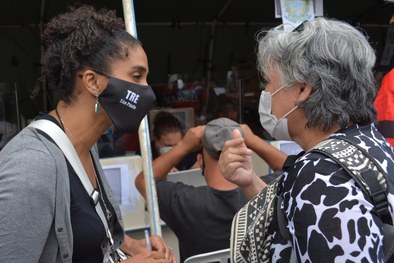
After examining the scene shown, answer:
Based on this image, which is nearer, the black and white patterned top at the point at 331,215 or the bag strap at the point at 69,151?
the black and white patterned top at the point at 331,215

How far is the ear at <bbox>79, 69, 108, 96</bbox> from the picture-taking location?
1.60 meters

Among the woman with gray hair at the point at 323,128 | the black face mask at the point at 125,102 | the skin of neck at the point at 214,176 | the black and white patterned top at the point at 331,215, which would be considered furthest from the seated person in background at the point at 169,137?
the black and white patterned top at the point at 331,215

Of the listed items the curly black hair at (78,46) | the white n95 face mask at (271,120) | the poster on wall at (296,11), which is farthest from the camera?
the poster on wall at (296,11)

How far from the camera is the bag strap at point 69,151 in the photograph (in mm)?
1483

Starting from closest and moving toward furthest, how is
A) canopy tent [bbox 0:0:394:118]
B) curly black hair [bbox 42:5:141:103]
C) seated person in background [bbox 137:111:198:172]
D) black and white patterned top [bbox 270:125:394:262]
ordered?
black and white patterned top [bbox 270:125:394:262]
curly black hair [bbox 42:5:141:103]
seated person in background [bbox 137:111:198:172]
canopy tent [bbox 0:0:394:118]

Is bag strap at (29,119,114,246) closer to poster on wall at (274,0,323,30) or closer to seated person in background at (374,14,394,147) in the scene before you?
seated person in background at (374,14,394,147)

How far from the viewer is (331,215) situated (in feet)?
3.64

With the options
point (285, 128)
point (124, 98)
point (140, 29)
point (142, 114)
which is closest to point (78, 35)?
point (124, 98)

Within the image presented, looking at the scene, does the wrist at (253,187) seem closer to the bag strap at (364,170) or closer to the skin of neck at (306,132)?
the skin of neck at (306,132)

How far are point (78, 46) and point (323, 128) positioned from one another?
2.88ft

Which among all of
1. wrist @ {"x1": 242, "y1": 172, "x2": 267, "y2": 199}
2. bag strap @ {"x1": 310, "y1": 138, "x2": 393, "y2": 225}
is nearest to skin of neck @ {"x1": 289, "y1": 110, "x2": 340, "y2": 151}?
bag strap @ {"x1": 310, "y1": 138, "x2": 393, "y2": 225}

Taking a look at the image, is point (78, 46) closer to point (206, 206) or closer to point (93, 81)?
point (93, 81)

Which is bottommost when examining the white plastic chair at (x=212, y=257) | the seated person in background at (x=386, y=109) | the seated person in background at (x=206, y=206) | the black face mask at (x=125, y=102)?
the white plastic chair at (x=212, y=257)

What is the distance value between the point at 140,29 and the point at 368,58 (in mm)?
5504
